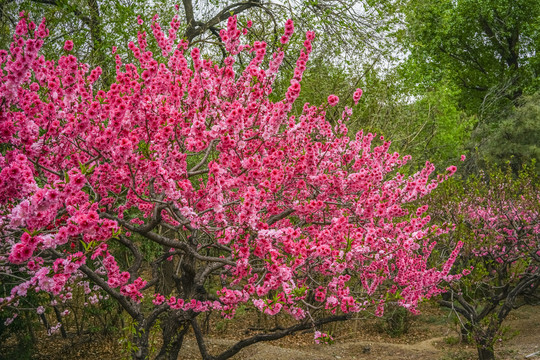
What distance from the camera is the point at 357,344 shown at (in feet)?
33.3

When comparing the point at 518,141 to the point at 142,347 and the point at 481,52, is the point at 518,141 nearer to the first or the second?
the point at 481,52

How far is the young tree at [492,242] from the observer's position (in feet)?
21.9

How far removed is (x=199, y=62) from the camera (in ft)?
13.7

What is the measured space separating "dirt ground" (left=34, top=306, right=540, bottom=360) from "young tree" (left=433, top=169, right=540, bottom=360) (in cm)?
43

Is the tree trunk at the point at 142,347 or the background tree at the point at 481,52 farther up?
the background tree at the point at 481,52

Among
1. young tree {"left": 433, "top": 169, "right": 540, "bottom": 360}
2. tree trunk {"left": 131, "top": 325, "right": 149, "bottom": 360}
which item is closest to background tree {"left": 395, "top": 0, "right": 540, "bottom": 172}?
young tree {"left": 433, "top": 169, "right": 540, "bottom": 360}

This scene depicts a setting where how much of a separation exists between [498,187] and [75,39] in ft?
→ 26.7

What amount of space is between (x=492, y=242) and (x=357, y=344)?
445 centimetres

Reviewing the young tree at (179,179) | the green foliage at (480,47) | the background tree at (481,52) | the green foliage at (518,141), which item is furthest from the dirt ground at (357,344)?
the green foliage at (480,47)

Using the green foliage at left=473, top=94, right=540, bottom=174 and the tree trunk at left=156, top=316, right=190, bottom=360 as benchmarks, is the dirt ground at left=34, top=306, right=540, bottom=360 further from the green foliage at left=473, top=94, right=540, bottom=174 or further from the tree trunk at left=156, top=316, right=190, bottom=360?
the green foliage at left=473, top=94, right=540, bottom=174

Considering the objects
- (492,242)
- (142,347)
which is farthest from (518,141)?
(142,347)

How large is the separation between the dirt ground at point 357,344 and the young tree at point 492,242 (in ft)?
1.41

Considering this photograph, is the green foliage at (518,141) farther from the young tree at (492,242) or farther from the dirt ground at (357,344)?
the young tree at (492,242)

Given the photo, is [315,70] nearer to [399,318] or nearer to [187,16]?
[187,16]
